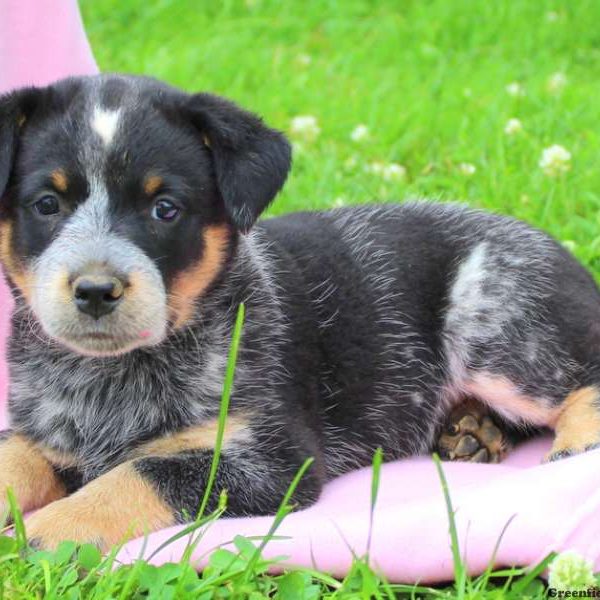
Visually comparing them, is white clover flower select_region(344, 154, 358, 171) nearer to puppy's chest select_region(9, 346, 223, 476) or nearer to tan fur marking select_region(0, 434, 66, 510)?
puppy's chest select_region(9, 346, 223, 476)

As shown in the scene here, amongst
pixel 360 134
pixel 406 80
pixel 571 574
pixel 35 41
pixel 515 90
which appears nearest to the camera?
pixel 571 574

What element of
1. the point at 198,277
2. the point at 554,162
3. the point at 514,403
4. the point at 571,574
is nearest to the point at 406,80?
the point at 554,162

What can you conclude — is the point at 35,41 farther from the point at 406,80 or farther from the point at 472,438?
the point at 406,80

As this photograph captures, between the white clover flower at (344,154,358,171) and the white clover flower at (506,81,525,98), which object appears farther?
the white clover flower at (506,81,525,98)

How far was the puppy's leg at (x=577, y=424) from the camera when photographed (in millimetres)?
4242

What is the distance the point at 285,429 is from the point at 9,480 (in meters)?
0.91

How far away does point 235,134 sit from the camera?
151 inches

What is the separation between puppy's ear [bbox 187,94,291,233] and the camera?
380 cm

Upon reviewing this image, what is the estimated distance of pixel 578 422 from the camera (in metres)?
4.35

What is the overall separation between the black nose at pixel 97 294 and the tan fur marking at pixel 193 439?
0.58 meters

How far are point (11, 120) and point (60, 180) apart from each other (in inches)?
12.2

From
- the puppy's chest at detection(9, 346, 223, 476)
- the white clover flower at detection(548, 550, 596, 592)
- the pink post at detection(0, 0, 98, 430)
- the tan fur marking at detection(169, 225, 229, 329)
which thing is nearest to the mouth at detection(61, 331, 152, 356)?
the tan fur marking at detection(169, 225, 229, 329)

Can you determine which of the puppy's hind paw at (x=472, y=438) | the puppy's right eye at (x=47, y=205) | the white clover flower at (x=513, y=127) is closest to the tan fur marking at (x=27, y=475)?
the puppy's right eye at (x=47, y=205)

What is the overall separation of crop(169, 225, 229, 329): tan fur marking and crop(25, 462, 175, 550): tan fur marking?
0.53 m
